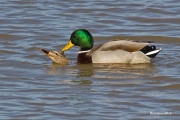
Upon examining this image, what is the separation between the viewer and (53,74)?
1211 cm

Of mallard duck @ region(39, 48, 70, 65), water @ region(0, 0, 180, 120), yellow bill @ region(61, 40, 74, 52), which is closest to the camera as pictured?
water @ region(0, 0, 180, 120)

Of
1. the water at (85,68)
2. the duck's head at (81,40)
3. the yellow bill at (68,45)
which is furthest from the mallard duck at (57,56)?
the duck's head at (81,40)

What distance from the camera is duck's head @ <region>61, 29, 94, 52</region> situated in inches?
535

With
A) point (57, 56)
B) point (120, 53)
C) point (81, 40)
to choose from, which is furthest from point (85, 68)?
point (81, 40)

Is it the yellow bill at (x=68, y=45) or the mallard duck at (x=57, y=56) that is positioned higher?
the yellow bill at (x=68, y=45)

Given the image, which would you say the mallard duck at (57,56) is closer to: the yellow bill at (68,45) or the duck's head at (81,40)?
the yellow bill at (68,45)

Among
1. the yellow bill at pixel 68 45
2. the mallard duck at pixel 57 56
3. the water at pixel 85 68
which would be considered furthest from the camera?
the yellow bill at pixel 68 45

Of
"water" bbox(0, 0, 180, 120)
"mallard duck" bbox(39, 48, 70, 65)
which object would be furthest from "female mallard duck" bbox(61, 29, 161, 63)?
"mallard duck" bbox(39, 48, 70, 65)

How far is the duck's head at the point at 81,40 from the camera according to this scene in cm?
1359

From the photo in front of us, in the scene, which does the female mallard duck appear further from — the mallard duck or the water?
the mallard duck

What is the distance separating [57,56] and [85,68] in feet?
2.02

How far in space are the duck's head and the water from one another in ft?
1.15

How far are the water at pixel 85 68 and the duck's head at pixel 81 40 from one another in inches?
13.8

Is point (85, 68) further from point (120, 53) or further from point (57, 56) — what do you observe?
point (120, 53)
